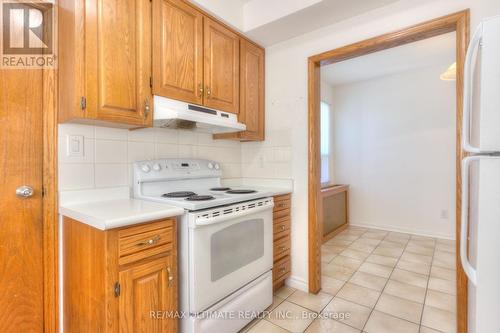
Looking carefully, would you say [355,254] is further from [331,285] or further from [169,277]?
[169,277]

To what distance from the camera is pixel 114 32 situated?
133 cm

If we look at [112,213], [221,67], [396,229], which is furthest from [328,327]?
[396,229]

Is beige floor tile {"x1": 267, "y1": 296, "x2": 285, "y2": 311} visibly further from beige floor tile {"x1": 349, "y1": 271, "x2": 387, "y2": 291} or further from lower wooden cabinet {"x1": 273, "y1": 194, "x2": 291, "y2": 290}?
beige floor tile {"x1": 349, "y1": 271, "x2": 387, "y2": 291}

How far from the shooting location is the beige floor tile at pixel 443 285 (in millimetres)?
2091

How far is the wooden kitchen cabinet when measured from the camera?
4.03 ft

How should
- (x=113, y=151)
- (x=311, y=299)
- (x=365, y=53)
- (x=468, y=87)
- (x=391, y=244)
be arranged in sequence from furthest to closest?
(x=391, y=244)
(x=311, y=299)
(x=365, y=53)
(x=113, y=151)
(x=468, y=87)

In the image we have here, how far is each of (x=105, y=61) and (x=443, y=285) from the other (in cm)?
306

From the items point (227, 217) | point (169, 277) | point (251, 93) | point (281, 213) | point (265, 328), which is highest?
point (251, 93)

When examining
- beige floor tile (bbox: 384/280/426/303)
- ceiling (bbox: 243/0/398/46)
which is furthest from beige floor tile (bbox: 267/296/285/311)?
ceiling (bbox: 243/0/398/46)

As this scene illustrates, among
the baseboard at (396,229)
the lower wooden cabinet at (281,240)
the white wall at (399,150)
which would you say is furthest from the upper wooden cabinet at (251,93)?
the baseboard at (396,229)

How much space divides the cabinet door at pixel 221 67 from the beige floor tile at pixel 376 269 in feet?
6.69

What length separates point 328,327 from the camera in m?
1.67

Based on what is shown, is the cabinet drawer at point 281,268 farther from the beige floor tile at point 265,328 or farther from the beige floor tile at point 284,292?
the beige floor tile at point 265,328

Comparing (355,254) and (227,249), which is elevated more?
(227,249)
